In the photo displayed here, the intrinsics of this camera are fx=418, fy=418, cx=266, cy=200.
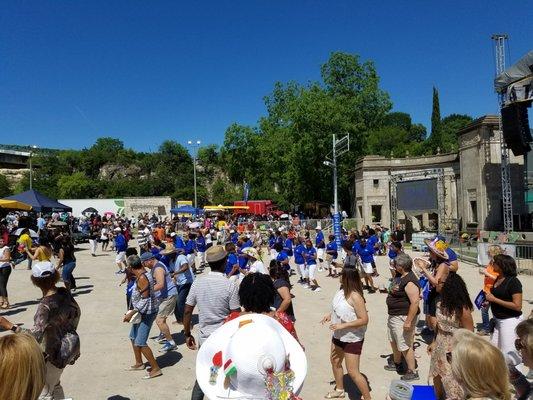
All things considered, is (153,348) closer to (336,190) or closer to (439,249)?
(439,249)

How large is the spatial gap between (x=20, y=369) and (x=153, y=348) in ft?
19.2

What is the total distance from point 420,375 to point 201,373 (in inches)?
178

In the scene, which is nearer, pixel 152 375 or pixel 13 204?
pixel 152 375

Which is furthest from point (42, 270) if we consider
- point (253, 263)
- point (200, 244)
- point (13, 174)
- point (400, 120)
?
point (13, 174)

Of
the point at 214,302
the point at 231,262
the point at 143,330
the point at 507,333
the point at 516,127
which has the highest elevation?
the point at 516,127

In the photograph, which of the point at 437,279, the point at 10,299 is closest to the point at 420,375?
the point at 437,279

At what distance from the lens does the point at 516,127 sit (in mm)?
22312

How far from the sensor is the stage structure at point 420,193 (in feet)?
99.0

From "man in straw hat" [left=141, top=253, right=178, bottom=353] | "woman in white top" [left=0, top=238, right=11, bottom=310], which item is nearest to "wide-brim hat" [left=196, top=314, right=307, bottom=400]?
"man in straw hat" [left=141, top=253, right=178, bottom=353]

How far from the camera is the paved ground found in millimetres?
5742

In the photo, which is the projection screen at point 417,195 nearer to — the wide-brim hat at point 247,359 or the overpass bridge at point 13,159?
the wide-brim hat at point 247,359

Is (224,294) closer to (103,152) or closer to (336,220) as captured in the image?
(336,220)

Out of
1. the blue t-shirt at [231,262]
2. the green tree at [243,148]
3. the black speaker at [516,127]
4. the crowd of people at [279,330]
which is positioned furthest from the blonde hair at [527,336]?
the green tree at [243,148]

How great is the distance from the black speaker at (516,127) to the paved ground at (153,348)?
1208cm
